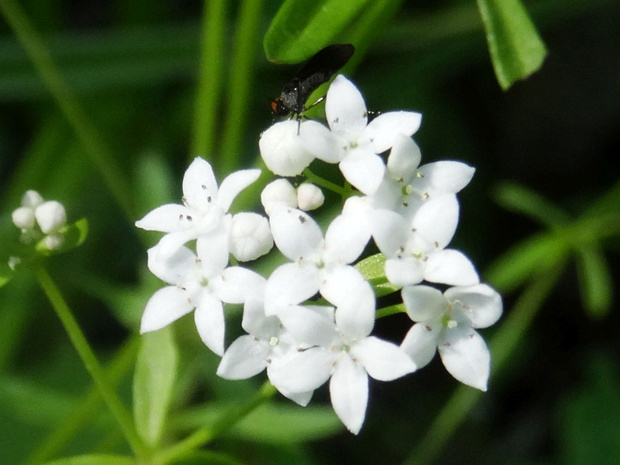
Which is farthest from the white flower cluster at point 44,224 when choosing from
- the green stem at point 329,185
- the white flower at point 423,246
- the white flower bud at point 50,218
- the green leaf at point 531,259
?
the green leaf at point 531,259

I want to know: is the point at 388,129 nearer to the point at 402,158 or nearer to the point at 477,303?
the point at 402,158

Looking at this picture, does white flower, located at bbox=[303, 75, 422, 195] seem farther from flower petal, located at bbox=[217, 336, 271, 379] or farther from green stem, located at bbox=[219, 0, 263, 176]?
green stem, located at bbox=[219, 0, 263, 176]

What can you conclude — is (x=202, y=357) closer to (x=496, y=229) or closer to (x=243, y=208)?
(x=243, y=208)

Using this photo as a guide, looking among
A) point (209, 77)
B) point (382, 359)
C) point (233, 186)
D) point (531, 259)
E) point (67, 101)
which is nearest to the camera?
point (382, 359)

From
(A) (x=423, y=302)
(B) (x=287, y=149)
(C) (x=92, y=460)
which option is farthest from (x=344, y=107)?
(C) (x=92, y=460)

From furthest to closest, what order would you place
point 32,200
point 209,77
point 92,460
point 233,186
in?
point 209,77
point 32,200
point 92,460
point 233,186

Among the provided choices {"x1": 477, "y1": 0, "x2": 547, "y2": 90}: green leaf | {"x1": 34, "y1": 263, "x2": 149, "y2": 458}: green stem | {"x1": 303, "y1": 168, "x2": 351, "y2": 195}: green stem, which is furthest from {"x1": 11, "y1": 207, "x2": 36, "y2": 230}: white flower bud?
{"x1": 477, "y1": 0, "x2": 547, "y2": 90}: green leaf
